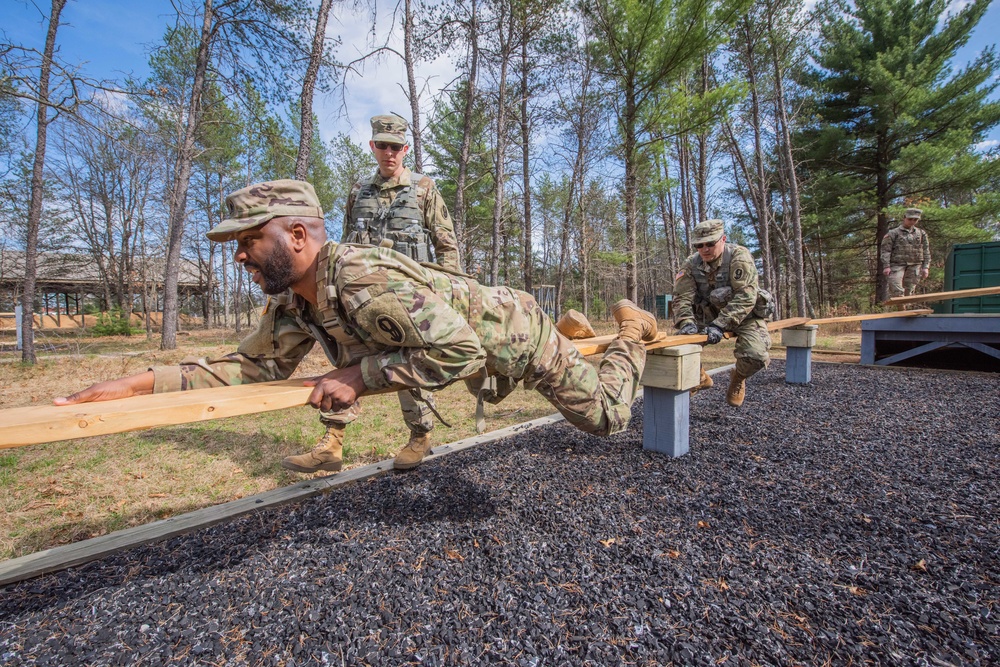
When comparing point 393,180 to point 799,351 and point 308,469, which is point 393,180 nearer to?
point 308,469

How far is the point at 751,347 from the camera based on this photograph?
13.2 ft

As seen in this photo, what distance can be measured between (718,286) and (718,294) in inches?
4.5

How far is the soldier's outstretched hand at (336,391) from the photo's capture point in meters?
1.48

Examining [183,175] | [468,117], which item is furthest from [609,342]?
[183,175]

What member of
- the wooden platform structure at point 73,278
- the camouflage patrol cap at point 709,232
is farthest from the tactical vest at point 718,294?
the wooden platform structure at point 73,278

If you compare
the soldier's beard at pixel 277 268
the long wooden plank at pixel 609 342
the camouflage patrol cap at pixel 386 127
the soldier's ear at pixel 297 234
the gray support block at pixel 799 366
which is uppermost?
the camouflage patrol cap at pixel 386 127

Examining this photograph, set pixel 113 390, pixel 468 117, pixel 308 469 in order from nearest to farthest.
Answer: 1. pixel 113 390
2. pixel 308 469
3. pixel 468 117

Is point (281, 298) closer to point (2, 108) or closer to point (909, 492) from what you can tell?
point (909, 492)

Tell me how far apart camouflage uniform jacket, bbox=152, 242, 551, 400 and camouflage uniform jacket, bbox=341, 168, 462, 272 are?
54.0 inches

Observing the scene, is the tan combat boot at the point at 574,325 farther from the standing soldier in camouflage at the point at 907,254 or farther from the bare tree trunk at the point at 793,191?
the bare tree trunk at the point at 793,191

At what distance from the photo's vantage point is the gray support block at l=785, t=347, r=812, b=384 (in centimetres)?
559

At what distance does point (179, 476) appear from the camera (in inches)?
117

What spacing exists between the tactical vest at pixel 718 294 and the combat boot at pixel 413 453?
3030 mm

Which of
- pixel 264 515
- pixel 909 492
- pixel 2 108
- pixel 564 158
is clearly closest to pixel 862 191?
pixel 564 158
